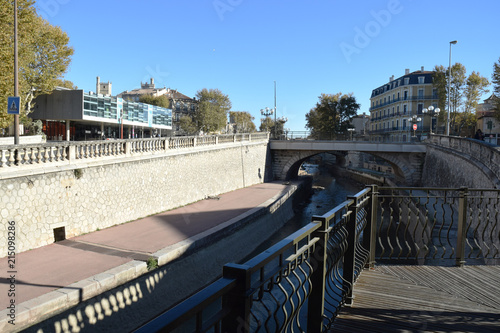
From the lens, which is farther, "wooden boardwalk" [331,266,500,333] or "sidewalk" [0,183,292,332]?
"sidewalk" [0,183,292,332]

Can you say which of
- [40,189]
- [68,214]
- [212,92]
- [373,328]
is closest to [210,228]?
[68,214]

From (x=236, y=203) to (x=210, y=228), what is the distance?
655cm

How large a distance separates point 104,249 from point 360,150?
26403mm

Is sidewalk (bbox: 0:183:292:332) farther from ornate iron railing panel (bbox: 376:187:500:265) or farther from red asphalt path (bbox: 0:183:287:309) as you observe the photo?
ornate iron railing panel (bbox: 376:187:500:265)

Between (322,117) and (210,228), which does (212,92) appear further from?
(210,228)

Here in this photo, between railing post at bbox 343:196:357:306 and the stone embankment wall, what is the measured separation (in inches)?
416

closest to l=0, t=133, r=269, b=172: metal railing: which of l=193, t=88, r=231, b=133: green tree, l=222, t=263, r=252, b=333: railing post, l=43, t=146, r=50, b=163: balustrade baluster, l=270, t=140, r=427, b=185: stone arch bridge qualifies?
l=43, t=146, r=50, b=163: balustrade baluster

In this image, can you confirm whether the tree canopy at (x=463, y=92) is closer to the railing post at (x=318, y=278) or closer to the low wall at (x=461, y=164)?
the low wall at (x=461, y=164)

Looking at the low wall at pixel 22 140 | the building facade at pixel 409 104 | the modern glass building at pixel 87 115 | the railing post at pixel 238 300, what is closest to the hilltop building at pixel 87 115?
the modern glass building at pixel 87 115

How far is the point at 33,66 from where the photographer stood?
1097 inches

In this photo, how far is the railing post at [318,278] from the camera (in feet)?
9.39

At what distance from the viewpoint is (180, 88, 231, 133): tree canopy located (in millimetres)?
53656

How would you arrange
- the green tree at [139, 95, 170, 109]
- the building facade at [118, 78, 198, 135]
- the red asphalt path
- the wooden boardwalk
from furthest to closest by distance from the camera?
1. the building facade at [118, 78, 198, 135]
2. the green tree at [139, 95, 170, 109]
3. the red asphalt path
4. the wooden boardwalk

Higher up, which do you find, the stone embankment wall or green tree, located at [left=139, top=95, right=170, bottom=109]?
green tree, located at [left=139, top=95, right=170, bottom=109]
